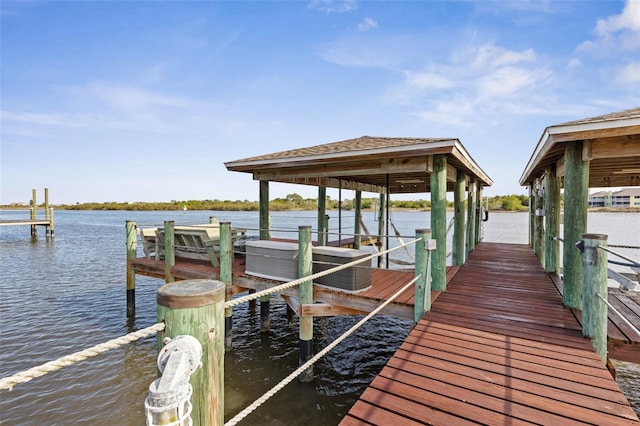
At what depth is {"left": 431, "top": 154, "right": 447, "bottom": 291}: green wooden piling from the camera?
5398 mm

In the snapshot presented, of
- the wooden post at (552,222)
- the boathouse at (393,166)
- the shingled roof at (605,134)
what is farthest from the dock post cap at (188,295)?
the wooden post at (552,222)

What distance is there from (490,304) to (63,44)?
47.5ft

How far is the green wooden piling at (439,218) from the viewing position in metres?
5.40

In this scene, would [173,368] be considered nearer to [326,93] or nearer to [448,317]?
[448,317]

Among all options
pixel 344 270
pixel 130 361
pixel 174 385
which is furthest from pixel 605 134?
pixel 130 361

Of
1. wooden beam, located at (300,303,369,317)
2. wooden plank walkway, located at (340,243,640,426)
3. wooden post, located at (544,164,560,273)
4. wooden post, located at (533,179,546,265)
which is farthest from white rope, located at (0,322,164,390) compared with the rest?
wooden post, located at (533,179,546,265)

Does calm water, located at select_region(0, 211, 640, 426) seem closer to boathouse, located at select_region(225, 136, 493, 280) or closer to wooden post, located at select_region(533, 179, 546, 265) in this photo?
boathouse, located at select_region(225, 136, 493, 280)

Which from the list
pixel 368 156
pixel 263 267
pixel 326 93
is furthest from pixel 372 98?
pixel 263 267

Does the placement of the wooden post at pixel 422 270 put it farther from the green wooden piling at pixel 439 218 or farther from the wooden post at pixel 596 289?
the wooden post at pixel 596 289

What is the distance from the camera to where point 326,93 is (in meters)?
12.1

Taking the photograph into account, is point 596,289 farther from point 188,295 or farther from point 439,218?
point 188,295

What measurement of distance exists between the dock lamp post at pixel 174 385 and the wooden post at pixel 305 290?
4085 mm

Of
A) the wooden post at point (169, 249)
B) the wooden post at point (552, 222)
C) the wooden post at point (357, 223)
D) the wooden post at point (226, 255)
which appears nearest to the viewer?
the wooden post at point (226, 255)

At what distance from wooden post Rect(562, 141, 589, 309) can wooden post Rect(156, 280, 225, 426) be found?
507 cm
